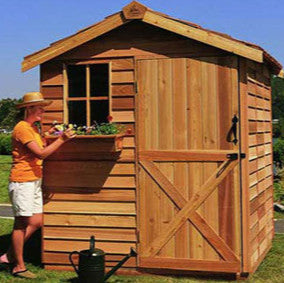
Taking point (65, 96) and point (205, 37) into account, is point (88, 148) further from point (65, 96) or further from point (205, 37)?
point (205, 37)

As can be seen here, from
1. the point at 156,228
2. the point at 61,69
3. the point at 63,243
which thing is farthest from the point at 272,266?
the point at 61,69

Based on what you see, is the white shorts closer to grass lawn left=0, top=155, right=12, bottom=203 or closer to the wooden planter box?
the wooden planter box

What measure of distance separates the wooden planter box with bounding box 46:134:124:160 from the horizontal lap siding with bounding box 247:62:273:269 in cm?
160

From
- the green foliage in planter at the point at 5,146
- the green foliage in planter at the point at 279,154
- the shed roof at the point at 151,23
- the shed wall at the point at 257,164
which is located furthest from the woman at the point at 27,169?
the green foliage in planter at the point at 5,146

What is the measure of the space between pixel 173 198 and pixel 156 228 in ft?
1.38

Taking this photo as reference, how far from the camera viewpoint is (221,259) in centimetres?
566

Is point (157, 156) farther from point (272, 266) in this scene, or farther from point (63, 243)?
point (272, 266)

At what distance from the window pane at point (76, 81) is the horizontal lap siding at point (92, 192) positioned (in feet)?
0.40

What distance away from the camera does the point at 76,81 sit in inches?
242

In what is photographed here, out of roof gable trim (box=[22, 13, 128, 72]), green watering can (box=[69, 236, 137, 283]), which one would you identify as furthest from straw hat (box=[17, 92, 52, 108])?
green watering can (box=[69, 236, 137, 283])

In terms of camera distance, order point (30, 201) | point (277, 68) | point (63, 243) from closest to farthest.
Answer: point (30, 201) < point (63, 243) < point (277, 68)

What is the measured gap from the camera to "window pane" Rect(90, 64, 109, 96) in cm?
605

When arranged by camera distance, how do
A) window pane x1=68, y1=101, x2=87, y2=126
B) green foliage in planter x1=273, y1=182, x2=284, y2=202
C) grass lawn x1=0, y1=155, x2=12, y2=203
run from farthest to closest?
grass lawn x1=0, y1=155, x2=12, y2=203 < green foliage in planter x1=273, y1=182, x2=284, y2=202 < window pane x1=68, y1=101, x2=87, y2=126

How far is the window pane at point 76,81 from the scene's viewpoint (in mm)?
6102
